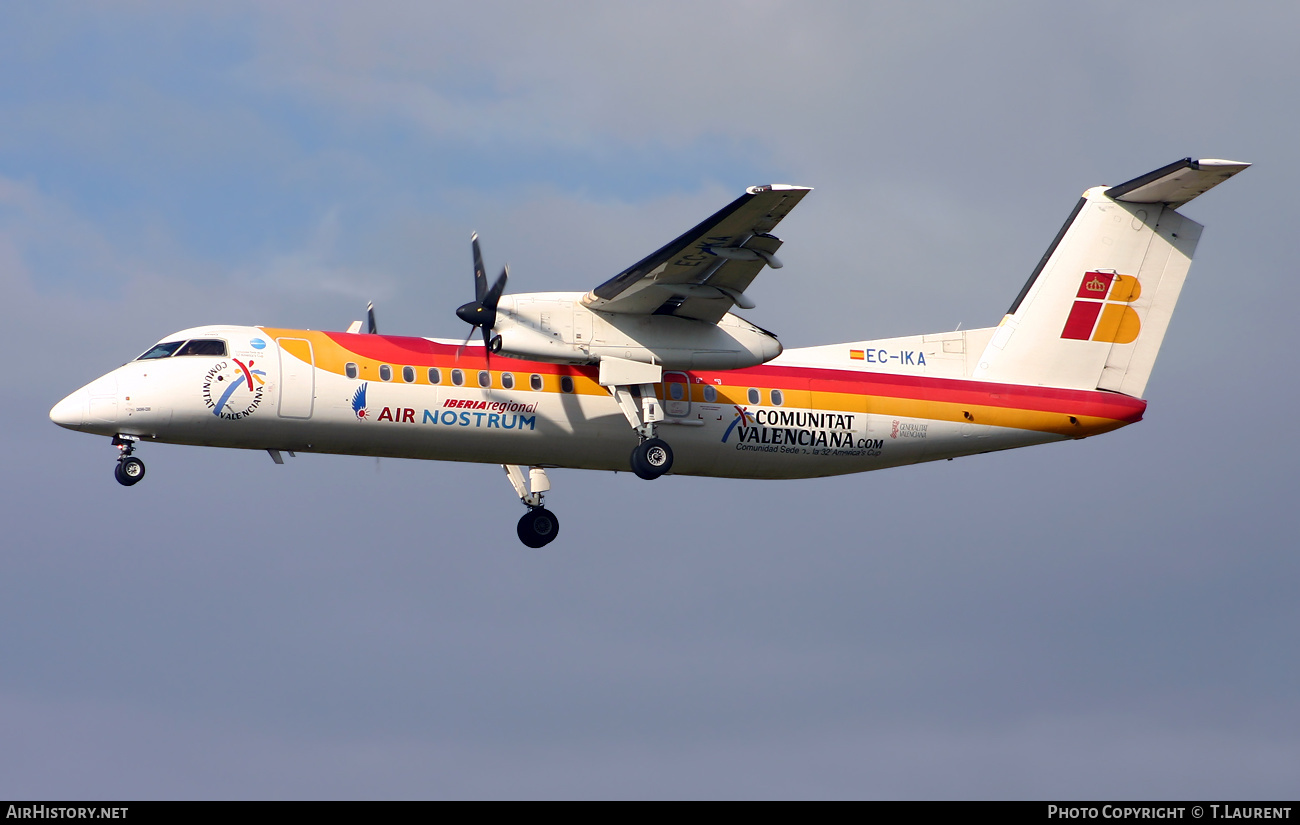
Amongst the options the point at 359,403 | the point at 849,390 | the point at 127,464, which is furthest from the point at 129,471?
the point at 849,390

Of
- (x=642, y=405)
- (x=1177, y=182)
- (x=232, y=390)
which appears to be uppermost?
(x=1177, y=182)

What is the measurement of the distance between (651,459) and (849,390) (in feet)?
12.2

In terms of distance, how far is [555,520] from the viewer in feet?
81.1

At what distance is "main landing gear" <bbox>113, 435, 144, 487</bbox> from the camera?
20953mm

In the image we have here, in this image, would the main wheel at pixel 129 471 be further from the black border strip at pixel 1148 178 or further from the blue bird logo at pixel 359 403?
the black border strip at pixel 1148 178

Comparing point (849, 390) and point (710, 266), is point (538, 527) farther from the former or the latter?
point (710, 266)

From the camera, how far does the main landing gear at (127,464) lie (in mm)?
20953

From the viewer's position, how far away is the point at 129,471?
20984 millimetres

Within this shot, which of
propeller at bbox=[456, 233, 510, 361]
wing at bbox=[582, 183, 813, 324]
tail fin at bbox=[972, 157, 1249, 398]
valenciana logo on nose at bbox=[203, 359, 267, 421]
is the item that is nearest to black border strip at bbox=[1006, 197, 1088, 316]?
A: tail fin at bbox=[972, 157, 1249, 398]

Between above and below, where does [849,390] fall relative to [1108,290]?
below

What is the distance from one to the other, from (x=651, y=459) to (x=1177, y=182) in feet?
32.4

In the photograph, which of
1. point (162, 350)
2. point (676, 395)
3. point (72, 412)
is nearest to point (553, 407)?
point (676, 395)

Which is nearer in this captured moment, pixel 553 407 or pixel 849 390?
pixel 553 407

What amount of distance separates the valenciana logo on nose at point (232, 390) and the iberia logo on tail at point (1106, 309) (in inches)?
516
